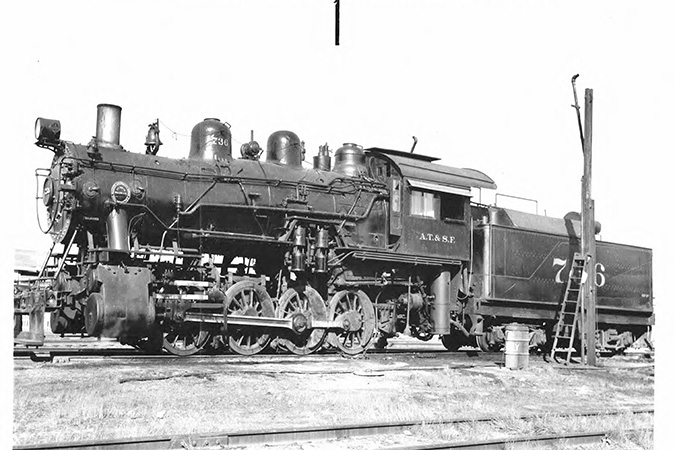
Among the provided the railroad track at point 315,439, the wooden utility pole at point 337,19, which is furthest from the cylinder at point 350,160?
the railroad track at point 315,439

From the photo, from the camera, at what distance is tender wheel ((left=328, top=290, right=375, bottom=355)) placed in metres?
13.0

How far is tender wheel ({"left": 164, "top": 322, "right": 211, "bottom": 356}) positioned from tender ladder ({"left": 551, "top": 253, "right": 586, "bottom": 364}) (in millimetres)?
6974

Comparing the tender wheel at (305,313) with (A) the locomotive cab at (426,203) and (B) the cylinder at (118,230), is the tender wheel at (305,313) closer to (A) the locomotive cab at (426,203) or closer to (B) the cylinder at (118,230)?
(A) the locomotive cab at (426,203)

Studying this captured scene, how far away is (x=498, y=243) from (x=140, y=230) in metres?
7.28

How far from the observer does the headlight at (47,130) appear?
1063 centimetres

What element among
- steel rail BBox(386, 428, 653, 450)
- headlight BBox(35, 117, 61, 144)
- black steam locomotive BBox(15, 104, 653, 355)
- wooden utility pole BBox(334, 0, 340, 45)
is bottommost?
steel rail BBox(386, 428, 653, 450)

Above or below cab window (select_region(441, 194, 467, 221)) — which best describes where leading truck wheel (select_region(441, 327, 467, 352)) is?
below

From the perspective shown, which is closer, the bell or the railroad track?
the railroad track

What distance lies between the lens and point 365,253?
13.2 meters

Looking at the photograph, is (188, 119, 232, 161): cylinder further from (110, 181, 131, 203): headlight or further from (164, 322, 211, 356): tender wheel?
(164, 322, 211, 356): tender wheel

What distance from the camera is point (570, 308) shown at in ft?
52.1

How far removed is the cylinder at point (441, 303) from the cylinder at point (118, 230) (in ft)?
21.0

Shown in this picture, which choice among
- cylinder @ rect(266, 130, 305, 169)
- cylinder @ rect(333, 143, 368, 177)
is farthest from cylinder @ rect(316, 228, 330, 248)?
cylinder @ rect(333, 143, 368, 177)

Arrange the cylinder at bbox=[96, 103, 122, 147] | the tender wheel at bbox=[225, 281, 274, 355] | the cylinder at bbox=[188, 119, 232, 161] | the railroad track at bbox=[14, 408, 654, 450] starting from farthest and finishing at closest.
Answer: the cylinder at bbox=[188, 119, 232, 161] < the tender wheel at bbox=[225, 281, 274, 355] < the cylinder at bbox=[96, 103, 122, 147] < the railroad track at bbox=[14, 408, 654, 450]
